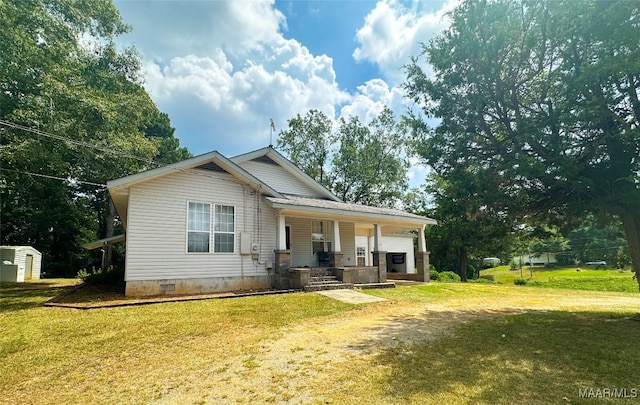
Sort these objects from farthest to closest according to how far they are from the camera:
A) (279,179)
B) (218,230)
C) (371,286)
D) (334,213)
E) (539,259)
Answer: (539,259) → (279,179) → (334,213) → (371,286) → (218,230)

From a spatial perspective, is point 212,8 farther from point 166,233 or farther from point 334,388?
point 334,388

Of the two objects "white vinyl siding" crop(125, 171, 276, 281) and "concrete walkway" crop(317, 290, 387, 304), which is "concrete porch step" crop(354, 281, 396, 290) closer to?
"concrete walkway" crop(317, 290, 387, 304)

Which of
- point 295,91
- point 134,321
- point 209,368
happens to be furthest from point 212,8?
point 209,368

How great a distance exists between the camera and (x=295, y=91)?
20703 millimetres

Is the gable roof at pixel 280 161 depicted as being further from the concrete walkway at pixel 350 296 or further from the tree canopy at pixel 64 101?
the concrete walkway at pixel 350 296

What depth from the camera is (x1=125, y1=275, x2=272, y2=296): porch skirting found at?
35.2 feet

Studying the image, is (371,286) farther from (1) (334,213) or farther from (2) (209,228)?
(2) (209,228)

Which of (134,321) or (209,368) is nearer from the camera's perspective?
(209,368)

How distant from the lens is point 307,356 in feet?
17.0

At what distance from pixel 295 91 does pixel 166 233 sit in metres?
12.7

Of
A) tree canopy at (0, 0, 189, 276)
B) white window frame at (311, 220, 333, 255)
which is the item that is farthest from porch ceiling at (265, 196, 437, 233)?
tree canopy at (0, 0, 189, 276)

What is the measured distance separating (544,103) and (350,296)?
25.6ft

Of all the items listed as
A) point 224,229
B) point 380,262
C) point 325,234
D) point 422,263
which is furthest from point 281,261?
point 422,263

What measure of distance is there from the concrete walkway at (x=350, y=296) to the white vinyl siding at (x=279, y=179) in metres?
6.43
